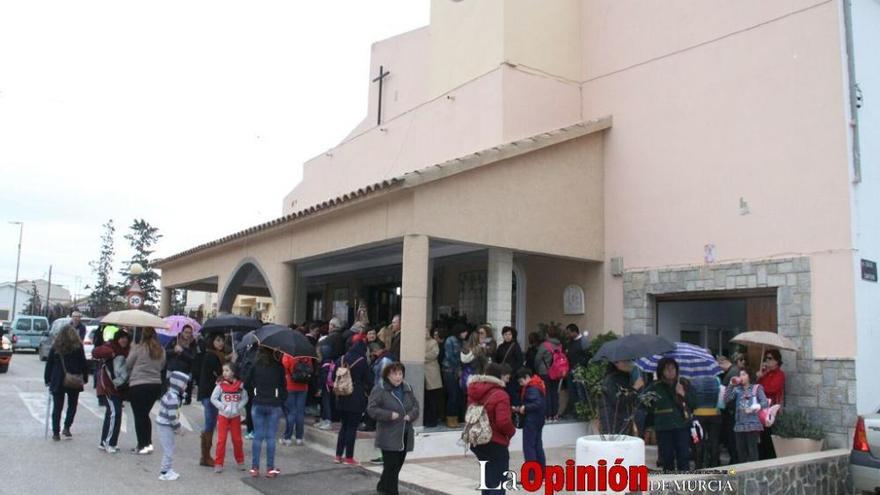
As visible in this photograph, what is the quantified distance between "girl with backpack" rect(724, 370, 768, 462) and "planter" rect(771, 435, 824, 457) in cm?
96

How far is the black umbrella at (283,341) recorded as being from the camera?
8.52 m

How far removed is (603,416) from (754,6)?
23.0 ft

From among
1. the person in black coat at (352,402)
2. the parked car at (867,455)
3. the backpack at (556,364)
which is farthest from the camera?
the backpack at (556,364)

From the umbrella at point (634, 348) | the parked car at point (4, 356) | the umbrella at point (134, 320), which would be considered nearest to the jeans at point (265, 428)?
the umbrella at point (134, 320)

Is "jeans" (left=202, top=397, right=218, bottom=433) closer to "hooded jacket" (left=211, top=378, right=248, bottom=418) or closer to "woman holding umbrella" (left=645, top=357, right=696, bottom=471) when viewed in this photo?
"hooded jacket" (left=211, top=378, right=248, bottom=418)

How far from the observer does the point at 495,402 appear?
6656 mm

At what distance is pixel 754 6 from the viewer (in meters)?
11.3

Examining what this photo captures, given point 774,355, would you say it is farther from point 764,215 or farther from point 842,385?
point 764,215

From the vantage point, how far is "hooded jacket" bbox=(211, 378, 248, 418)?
27.8 feet

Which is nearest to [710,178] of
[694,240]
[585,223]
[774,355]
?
[694,240]

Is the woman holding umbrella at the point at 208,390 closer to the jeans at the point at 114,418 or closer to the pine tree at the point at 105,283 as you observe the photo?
the jeans at the point at 114,418

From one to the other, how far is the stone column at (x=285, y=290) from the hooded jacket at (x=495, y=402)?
7462 millimetres

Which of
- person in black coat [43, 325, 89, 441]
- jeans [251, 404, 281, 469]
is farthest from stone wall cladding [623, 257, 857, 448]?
person in black coat [43, 325, 89, 441]

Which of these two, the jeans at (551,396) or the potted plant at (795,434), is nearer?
the potted plant at (795,434)
